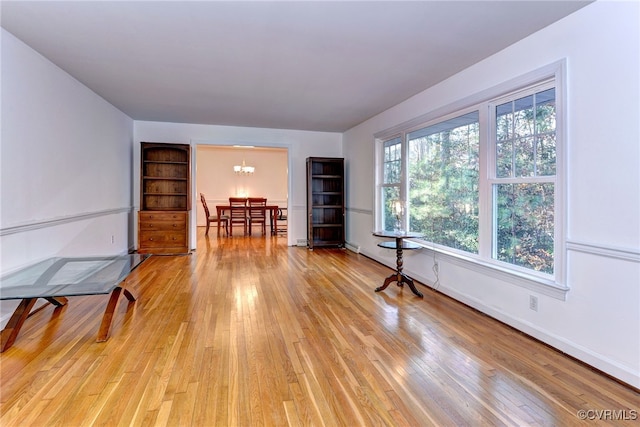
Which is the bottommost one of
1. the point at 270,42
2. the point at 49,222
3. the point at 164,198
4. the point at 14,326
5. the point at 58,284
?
the point at 14,326

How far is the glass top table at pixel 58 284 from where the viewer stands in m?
2.07

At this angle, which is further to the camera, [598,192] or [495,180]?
[495,180]

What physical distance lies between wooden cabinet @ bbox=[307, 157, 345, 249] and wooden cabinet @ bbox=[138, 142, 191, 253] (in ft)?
7.30

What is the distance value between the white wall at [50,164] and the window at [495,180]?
379cm

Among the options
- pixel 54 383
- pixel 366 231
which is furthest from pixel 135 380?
pixel 366 231

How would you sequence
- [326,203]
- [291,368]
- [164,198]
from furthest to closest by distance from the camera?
[326,203], [164,198], [291,368]

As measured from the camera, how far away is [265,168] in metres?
10.1

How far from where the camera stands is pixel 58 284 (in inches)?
87.1

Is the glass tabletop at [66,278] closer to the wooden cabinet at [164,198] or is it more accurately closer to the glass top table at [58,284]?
the glass top table at [58,284]

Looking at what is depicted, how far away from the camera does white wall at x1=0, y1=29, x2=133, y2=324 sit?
248 centimetres

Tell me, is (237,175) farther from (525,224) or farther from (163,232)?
(525,224)

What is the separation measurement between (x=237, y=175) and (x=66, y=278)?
7.72 meters

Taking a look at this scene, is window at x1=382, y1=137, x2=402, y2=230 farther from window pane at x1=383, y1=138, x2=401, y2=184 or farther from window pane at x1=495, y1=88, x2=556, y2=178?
window pane at x1=495, y1=88, x2=556, y2=178

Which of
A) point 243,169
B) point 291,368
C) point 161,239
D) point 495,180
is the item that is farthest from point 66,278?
point 243,169
